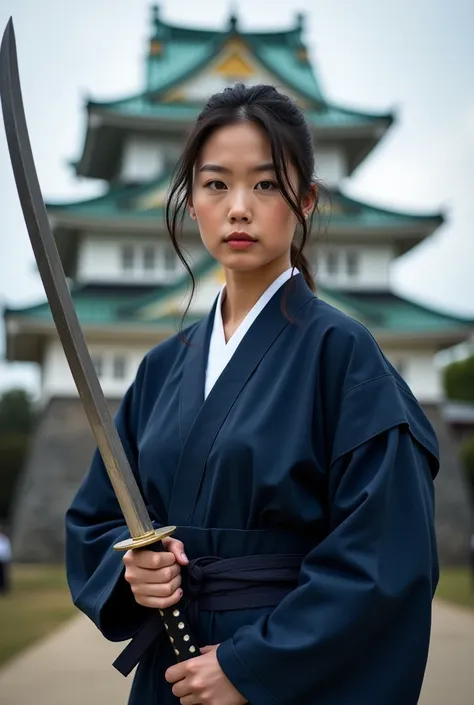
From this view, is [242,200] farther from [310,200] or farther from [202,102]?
[202,102]

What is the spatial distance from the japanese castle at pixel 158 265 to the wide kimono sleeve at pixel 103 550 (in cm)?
1623

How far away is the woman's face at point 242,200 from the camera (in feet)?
6.52

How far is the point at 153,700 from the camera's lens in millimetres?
2010

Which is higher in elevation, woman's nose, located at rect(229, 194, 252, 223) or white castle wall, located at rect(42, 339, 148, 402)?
woman's nose, located at rect(229, 194, 252, 223)

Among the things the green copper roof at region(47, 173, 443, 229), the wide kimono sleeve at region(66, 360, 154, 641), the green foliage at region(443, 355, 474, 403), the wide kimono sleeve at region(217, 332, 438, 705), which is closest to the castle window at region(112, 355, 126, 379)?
the green copper roof at region(47, 173, 443, 229)

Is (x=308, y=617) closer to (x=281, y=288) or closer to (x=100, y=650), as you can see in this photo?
(x=281, y=288)

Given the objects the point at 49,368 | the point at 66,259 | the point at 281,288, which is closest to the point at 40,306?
the point at 49,368

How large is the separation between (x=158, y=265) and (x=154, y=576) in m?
19.8

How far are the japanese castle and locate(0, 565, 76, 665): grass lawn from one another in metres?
3.11

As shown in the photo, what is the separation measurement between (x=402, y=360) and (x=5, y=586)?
1035 centimetres

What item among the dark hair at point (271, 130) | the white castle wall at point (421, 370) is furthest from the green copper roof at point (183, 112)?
the dark hair at point (271, 130)

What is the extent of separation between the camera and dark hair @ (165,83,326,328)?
6.55 ft

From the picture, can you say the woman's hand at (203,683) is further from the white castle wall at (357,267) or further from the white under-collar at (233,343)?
the white castle wall at (357,267)

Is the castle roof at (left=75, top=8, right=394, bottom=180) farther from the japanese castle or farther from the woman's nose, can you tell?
the woman's nose
